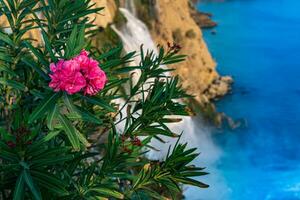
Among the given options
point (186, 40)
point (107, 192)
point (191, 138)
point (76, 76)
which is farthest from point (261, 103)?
point (76, 76)

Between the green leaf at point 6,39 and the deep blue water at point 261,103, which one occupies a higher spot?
the deep blue water at point 261,103

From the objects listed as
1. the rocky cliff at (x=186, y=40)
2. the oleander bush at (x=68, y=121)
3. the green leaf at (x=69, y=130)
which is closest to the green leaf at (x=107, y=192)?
the oleander bush at (x=68, y=121)

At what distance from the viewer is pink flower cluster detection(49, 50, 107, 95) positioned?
4027mm

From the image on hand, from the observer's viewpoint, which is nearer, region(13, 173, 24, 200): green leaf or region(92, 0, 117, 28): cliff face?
region(13, 173, 24, 200): green leaf

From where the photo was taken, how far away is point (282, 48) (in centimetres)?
3312

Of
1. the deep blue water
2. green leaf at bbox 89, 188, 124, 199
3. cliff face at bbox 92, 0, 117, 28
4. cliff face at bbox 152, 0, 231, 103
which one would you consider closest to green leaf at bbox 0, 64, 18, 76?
green leaf at bbox 89, 188, 124, 199

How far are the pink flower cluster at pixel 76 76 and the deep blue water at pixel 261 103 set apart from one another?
11.7 metres

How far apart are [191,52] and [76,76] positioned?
20.6 metres

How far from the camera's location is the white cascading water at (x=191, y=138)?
50.3 feet

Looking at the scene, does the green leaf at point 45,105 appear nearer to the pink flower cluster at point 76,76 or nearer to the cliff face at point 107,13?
the pink flower cluster at point 76,76

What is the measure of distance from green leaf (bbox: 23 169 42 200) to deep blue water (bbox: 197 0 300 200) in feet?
38.3

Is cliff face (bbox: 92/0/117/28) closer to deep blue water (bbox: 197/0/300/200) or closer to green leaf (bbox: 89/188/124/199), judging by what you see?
deep blue water (bbox: 197/0/300/200)

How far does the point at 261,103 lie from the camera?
23.4 m

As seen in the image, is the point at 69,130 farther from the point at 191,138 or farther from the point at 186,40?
the point at 186,40
